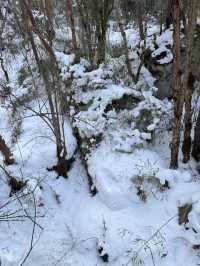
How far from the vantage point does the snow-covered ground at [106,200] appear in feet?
11.1

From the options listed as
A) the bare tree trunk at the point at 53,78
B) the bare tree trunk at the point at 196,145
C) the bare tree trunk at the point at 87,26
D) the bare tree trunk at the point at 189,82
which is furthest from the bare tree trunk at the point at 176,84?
the bare tree trunk at the point at 87,26

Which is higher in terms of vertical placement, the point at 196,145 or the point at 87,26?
the point at 87,26

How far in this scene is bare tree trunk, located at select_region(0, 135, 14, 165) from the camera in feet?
13.6

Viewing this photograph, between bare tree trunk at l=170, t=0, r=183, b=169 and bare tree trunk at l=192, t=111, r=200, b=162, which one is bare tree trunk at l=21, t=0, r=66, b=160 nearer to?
bare tree trunk at l=170, t=0, r=183, b=169

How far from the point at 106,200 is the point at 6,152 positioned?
1388mm

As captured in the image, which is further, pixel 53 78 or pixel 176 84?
pixel 53 78

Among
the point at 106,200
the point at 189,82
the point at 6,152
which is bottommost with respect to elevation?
the point at 106,200

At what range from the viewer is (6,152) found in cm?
421

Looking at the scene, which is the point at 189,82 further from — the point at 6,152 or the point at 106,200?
the point at 6,152

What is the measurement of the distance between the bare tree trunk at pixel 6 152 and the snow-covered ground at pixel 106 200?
121 mm

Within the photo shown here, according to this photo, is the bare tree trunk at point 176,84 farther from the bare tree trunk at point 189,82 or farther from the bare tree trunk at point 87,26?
the bare tree trunk at point 87,26

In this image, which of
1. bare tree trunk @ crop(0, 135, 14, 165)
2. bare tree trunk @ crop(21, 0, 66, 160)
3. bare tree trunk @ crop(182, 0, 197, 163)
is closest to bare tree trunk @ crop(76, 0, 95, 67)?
→ bare tree trunk @ crop(21, 0, 66, 160)

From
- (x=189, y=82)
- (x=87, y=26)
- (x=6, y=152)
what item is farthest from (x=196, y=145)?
(x=87, y=26)

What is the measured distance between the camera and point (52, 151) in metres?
4.57
